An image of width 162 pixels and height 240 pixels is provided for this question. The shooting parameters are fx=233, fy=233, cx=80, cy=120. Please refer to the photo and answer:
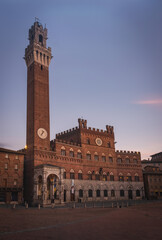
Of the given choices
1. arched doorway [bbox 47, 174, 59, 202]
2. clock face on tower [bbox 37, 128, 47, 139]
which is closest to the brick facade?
clock face on tower [bbox 37, 128, 47, 139]

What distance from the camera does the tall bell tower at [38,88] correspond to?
4475cm

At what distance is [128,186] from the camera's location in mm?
59625

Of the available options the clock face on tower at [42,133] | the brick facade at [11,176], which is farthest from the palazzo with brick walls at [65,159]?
the brick facade at [11,176]

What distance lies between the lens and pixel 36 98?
4700cm

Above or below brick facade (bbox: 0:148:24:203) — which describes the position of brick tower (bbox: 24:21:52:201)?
above

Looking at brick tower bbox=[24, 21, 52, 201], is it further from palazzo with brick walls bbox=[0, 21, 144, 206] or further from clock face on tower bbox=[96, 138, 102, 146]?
clock face on tower bbox=[96, 138, 102, 146]

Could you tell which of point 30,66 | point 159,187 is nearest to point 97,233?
point 30,66

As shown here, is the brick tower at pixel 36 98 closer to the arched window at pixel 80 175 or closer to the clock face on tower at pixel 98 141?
the arched window at pixel 80 175

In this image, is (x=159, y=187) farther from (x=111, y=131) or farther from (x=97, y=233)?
(x=97, y=233)

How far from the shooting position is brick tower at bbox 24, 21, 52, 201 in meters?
43.2

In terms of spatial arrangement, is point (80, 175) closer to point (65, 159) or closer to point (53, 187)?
point (65, 159)

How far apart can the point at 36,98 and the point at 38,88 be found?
250cm

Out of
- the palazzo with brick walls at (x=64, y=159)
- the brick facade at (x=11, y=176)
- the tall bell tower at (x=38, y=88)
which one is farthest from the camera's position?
the tall bell tower at (x=38, y=88)

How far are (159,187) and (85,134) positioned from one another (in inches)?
1153
